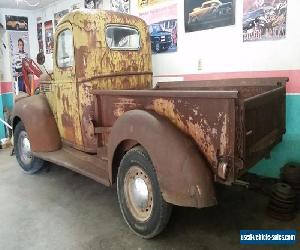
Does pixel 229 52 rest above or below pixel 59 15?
below

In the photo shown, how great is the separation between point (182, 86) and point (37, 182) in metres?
2.52

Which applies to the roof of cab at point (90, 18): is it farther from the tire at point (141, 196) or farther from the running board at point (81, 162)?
the tire at point (141, 196)

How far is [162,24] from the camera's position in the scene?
15.9 feet

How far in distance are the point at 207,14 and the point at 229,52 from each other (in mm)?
648

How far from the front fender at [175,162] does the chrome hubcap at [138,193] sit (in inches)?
12.5

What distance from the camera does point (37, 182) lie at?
14.2 feet

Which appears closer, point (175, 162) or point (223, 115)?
point (223, 115)

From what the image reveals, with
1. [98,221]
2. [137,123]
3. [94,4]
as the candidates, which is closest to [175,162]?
[137,123]

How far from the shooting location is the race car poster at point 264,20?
3.51m

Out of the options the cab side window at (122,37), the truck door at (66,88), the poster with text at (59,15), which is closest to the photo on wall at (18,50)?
the poster with text at (59,15)

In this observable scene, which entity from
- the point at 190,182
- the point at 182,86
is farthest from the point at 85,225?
the point at 182,86

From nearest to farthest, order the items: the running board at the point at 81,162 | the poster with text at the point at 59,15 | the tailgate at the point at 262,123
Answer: the tailgate at the point at 262,123, the running board at the point at 81,162, the poster with text at the point at 59,15

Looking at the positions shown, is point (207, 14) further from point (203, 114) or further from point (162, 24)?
point (203, 114)

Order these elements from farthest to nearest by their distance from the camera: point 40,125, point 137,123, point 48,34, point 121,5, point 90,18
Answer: point 48,34 < point 121,5 < point 40,125 < point 90,18 < point 137,123
